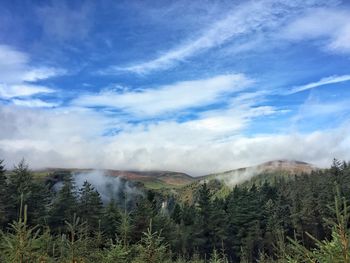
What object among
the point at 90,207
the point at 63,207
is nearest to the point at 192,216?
the point at 90,207

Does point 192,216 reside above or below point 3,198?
below

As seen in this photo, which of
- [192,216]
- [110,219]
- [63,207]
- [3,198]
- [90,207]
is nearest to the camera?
[3,198]

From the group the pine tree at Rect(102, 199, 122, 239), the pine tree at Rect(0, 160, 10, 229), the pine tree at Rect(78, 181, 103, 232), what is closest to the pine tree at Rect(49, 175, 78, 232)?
the pine tree at Rect(78, 181, 103, 232)

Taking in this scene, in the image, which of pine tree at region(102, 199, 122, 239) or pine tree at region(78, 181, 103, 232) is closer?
pine tree at region(102, 199, 122, 239)

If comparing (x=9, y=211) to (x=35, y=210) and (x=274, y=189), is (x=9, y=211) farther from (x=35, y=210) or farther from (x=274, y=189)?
(x=274, y=189)

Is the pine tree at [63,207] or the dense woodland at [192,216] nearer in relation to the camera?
the dense woodland at [192,216]

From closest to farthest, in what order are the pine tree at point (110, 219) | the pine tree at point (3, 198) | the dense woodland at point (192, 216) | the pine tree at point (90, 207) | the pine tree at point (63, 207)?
the pine tree at point (3, 198) → the dense woodland at point (192, 216) → the pine tree at point (63, 207) → the pine tree at point (110, 219) → the pine tree at point (90, 207)

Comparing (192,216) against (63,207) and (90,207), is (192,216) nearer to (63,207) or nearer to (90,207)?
(90,207)

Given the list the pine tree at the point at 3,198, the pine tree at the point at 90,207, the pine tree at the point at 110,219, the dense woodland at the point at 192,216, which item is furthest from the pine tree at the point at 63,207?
the pine tree at the point at 3,198

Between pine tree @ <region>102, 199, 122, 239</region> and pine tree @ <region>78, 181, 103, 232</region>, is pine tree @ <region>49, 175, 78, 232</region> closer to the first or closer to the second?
pine tree @ <region>78, 181, 103, 232</region>

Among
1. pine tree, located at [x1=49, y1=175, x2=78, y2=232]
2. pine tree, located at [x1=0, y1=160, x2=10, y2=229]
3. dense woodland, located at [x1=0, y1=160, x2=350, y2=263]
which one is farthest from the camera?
pine tree, located at [x1=49, y1=175, x2=78, y2=232]

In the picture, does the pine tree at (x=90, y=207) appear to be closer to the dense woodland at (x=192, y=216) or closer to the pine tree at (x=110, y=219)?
the dense woodland at (x=192, y=216)

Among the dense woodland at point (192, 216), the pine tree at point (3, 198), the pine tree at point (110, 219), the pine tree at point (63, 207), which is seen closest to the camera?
the pine tree at point (3, 198)

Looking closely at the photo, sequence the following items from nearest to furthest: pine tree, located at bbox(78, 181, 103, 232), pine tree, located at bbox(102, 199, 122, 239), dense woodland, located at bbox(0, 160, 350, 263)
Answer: dense woodland, located at bbox(0, 160, 350, 263) → pine tree, located at bbox(102, 199, 122, 239) → pine tree, located at bbox(78, 181, 103, 232)
